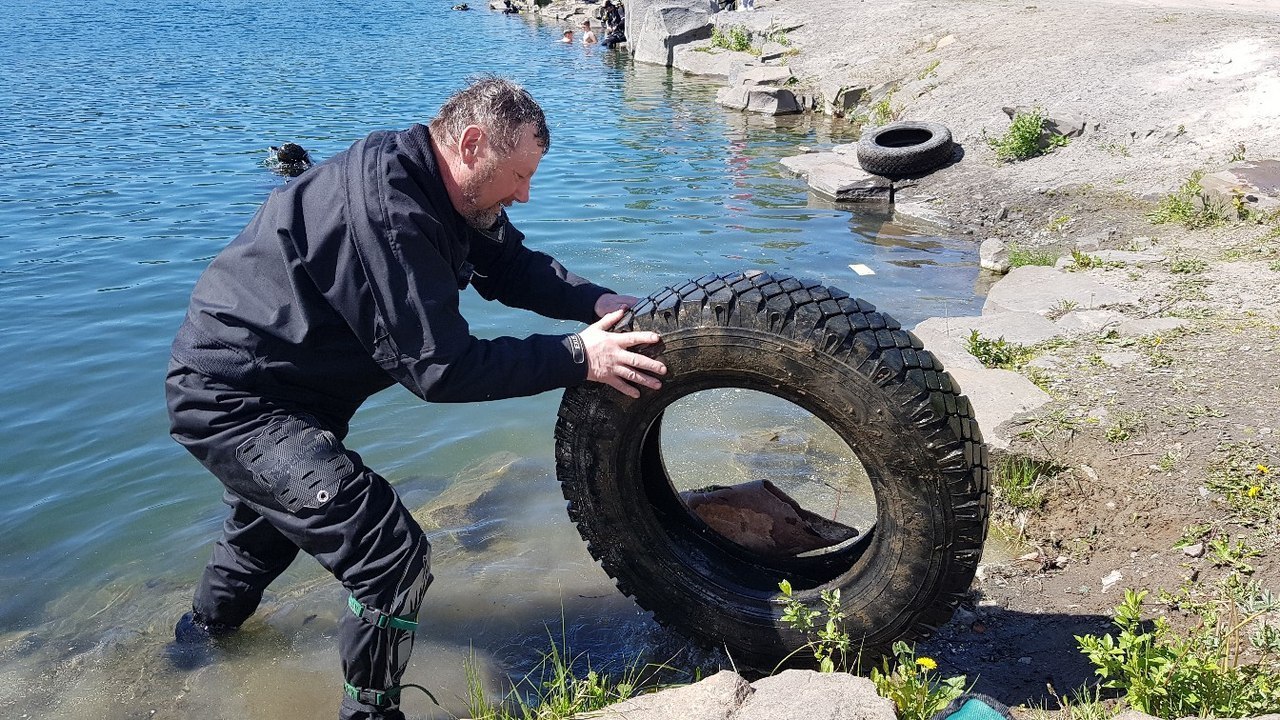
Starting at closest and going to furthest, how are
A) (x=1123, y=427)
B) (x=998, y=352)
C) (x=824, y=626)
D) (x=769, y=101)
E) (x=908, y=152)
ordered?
1. (x=824, y=626)
2. (x=1123, y=427)
3. (x=998, y=352)
4. (x=908, y=152)
5. (x=769, y=101)

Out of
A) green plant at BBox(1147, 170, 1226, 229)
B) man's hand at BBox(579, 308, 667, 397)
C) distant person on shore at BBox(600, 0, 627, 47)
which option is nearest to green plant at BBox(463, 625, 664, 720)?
man's hand at BBox(579, 308, 667, 397)

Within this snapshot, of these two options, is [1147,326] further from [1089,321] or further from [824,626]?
[824,626]

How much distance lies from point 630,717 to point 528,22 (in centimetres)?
4194

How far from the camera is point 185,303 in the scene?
8633 mm

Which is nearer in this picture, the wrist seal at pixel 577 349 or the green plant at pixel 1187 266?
the wrist seal at pixel 577 349

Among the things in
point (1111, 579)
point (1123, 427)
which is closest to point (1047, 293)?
point (1123, 427)

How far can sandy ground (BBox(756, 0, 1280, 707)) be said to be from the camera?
153 inches

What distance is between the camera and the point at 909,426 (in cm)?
312

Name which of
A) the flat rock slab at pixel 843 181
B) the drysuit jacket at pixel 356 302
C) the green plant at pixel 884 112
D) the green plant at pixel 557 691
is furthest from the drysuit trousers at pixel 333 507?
the green plant at pixel 884 112

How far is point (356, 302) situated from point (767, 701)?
5.75 feet

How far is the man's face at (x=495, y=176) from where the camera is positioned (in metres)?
3.25

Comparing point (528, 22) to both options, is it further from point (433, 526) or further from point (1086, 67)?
point (433, 526)

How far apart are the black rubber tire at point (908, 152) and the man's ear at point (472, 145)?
31.4ft

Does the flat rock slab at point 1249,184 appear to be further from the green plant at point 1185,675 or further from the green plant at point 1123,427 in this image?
the green plant at point 1185,675
